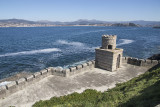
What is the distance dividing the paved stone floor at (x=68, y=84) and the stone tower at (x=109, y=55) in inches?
28.8

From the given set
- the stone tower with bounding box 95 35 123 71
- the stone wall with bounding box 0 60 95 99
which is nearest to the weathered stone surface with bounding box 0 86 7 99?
the stone wall with bounding box 0 60 95 99

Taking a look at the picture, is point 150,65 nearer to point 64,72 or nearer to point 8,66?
point 64,72

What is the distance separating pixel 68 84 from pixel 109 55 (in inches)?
232

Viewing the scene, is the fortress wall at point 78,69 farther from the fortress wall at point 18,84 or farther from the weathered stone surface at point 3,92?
the weathered stone surface at point 3,92

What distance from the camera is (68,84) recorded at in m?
13.6

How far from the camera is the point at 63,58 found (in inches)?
1238

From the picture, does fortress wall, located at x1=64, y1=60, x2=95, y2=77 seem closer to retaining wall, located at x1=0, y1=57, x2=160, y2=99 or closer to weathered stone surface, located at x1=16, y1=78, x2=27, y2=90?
retaining wall, located at x1=0, y1=57, x2=160, y2=99

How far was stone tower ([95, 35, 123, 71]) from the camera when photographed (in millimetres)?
15891

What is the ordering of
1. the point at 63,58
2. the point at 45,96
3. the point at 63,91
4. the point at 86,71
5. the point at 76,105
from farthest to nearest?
1. the point at 63,58
2. the point at 86,71
3. the point at 63,91
4. the point at 45,96
5. the point at 76,105

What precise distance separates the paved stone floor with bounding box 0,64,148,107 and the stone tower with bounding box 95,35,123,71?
73 cm

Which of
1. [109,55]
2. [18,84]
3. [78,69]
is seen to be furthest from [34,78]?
[109,55]

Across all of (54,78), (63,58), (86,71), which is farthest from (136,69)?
(63,58)

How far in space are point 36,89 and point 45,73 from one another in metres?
2.48

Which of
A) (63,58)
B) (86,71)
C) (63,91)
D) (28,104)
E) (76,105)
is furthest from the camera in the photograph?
(63,58)
